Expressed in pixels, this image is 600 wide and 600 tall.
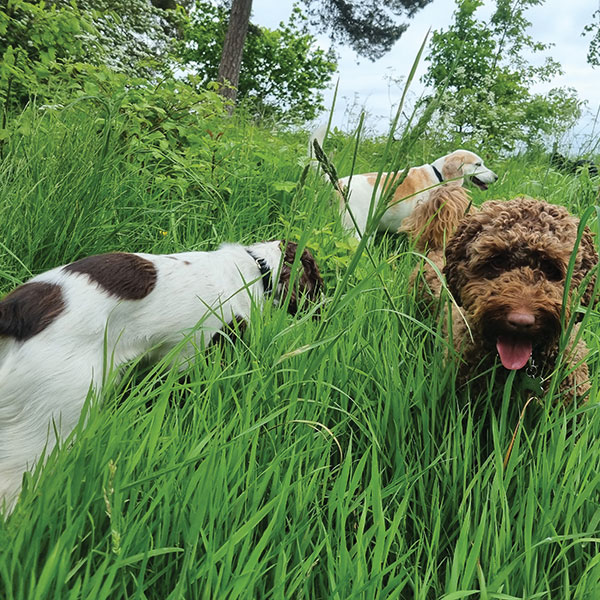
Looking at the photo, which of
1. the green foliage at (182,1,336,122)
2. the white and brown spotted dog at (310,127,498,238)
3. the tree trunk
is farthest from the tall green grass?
the green foliage at (182,1,336,122)

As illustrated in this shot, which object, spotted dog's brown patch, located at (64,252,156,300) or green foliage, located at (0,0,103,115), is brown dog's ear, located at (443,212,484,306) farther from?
→ green foliage, located at (0,0,103,115)

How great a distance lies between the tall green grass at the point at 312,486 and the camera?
3.92ft

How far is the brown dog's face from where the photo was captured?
185 cm

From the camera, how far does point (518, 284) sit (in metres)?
1.92

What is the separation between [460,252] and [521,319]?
22.4 inches

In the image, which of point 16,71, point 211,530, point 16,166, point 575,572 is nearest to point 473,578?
point 575,572

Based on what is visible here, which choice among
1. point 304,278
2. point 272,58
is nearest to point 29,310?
point 304,278

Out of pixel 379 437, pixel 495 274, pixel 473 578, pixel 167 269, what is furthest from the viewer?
pixel 167 269

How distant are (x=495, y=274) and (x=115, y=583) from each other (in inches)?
69.3

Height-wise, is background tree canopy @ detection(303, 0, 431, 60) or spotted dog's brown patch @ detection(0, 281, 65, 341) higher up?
background tree canopy @ detection(303, 0, 431, 60)

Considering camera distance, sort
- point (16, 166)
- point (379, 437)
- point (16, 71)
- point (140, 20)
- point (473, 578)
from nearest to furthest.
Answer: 1. point (473, 578)
2. point (379, 437)
3. point (16, 166)
4. point (16, 71)
5. point (140, 20)

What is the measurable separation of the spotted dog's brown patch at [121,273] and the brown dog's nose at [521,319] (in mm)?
1585

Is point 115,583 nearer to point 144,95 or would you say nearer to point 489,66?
point 144,95

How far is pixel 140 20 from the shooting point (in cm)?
1119
